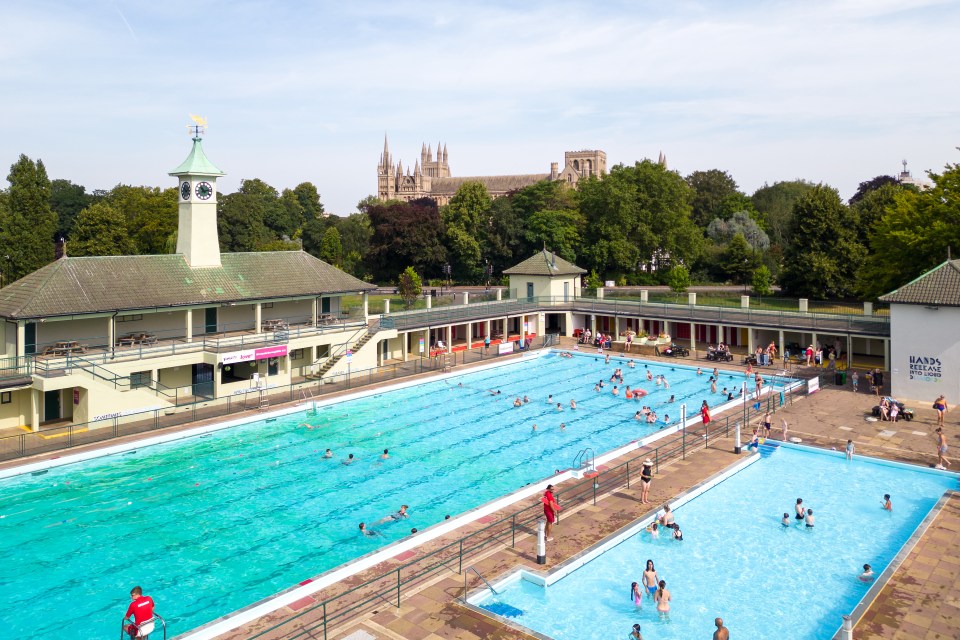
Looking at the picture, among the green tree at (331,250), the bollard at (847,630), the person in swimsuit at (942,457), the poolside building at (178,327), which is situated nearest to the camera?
the bollard at (847,630)

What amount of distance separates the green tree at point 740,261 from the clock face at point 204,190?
4986 cm

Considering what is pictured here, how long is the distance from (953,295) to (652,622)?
2366cm

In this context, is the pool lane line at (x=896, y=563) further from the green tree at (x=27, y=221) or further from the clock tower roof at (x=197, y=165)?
the green tree at (x=27, y=221)

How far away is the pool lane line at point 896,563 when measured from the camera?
1297 centimetres

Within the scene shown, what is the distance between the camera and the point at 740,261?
221 ft

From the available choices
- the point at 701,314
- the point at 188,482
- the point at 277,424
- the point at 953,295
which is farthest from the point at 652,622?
the point at 701,314

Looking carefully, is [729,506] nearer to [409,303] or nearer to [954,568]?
[954,568]

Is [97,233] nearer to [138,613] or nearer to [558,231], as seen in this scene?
[558,231]

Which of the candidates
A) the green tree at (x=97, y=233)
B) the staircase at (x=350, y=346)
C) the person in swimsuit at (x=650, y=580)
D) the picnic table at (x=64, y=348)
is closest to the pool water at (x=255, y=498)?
the staircase at (x=350, y=346)

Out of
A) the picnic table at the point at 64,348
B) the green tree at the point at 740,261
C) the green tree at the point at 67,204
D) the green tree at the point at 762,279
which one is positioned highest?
the green tree at the point at 67,204

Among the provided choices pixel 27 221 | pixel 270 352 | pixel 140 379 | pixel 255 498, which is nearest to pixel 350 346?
pixel 270 352

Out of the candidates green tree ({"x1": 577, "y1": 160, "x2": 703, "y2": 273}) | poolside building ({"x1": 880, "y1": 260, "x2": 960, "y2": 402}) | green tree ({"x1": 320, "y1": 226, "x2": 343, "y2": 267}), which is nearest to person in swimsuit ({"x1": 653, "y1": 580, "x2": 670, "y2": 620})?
poolside building ({"x1": 880, "y1": 260, "x2": 960, "y2": 402})

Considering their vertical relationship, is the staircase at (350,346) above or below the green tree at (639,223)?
below

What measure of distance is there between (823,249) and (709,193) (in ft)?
148
